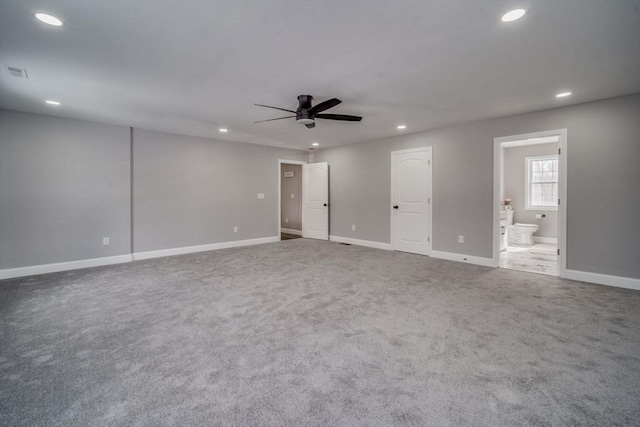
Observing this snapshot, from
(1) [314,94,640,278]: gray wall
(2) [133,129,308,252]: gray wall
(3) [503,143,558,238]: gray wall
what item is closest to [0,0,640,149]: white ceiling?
(1) [314,94,640,278]: gray wall

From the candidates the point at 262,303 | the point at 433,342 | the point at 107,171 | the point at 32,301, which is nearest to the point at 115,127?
the point at 107,171

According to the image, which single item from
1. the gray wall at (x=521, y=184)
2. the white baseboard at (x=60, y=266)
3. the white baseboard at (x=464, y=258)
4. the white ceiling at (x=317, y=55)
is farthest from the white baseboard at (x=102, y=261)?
the gray wall at (x=521, y=184)

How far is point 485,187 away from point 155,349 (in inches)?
203

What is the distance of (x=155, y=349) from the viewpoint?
89.5 inches

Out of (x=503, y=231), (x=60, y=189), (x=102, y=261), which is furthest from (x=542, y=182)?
(x=60, y=189)

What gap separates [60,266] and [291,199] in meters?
5.97

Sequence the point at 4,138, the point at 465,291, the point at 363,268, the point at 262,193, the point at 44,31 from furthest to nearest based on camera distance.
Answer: the point at 262,193
the point at 363,268
the point at 4,138
the point at 465,291
the point at 44,31

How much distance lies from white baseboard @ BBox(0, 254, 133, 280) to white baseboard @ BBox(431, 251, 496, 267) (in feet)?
19.2

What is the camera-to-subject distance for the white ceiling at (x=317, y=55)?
2.02 m

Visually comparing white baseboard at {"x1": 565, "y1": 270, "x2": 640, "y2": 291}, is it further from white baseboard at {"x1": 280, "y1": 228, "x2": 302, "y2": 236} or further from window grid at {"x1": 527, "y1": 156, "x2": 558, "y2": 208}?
white baseboard at {"x1": 280, "y1": 228, "x2": 302, "y2": 236}

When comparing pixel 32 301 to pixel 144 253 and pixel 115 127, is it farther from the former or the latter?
pixel 115 127

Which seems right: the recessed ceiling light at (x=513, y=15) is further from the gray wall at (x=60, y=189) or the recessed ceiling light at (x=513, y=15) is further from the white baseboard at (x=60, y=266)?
the white baseboard at (x=60, y=266)

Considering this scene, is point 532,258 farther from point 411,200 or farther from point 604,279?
point 411,200

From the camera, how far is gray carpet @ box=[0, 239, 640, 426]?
162 centimetres
